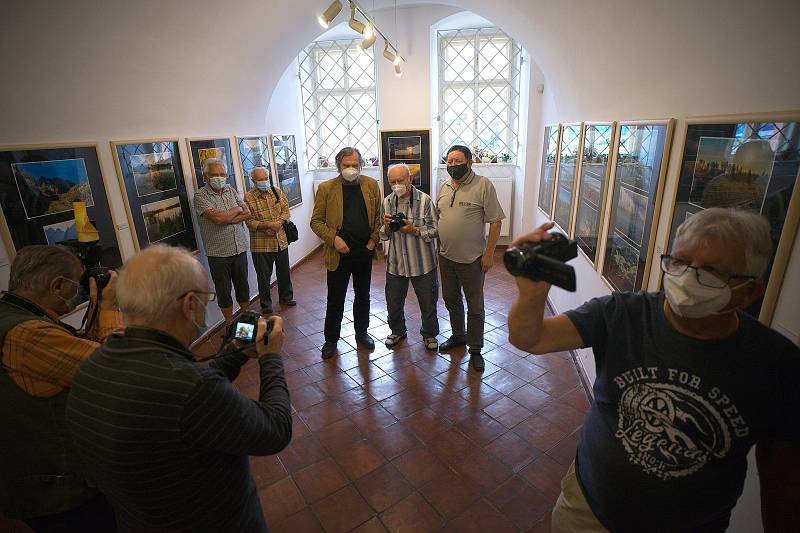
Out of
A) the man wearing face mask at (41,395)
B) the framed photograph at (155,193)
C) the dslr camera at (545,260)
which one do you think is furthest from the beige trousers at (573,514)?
the framed photograph at (155,193)

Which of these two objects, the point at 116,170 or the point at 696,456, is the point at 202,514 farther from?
the point at 116,170

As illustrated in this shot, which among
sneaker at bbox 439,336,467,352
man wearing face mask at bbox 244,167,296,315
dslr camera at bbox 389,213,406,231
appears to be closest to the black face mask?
dslr camera at bbox 389,213,406,231

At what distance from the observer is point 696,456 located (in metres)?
1.11

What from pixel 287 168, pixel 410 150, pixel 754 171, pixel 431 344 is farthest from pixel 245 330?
pixel 410 150

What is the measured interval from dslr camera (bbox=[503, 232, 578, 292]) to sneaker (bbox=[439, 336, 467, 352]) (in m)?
2.71

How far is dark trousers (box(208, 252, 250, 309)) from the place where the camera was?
409 centimetres

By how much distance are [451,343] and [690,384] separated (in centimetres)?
279

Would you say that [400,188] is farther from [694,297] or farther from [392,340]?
[694,297]

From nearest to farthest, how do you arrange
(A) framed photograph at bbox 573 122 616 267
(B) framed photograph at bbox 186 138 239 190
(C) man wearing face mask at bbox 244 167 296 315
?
(A) framed photograph at bbox 573 122 616 267, (B) framed photograph at bbox 186 138 239 190, (C) man wearing face mask at bbox 244 167 296 315

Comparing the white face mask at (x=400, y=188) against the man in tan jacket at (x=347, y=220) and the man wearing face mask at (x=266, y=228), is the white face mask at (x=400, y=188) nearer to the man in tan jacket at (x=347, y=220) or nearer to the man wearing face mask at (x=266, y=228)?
the man in tan jacket at (x=347, y=220)

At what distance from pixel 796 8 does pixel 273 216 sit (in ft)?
14.0

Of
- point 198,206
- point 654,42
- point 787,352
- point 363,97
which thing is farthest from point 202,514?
point 363,97

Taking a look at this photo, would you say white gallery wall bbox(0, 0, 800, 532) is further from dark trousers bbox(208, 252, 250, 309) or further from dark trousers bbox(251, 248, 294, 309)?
dark trousers bbox(251, 248, 294, 309)

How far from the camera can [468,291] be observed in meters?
3.42
